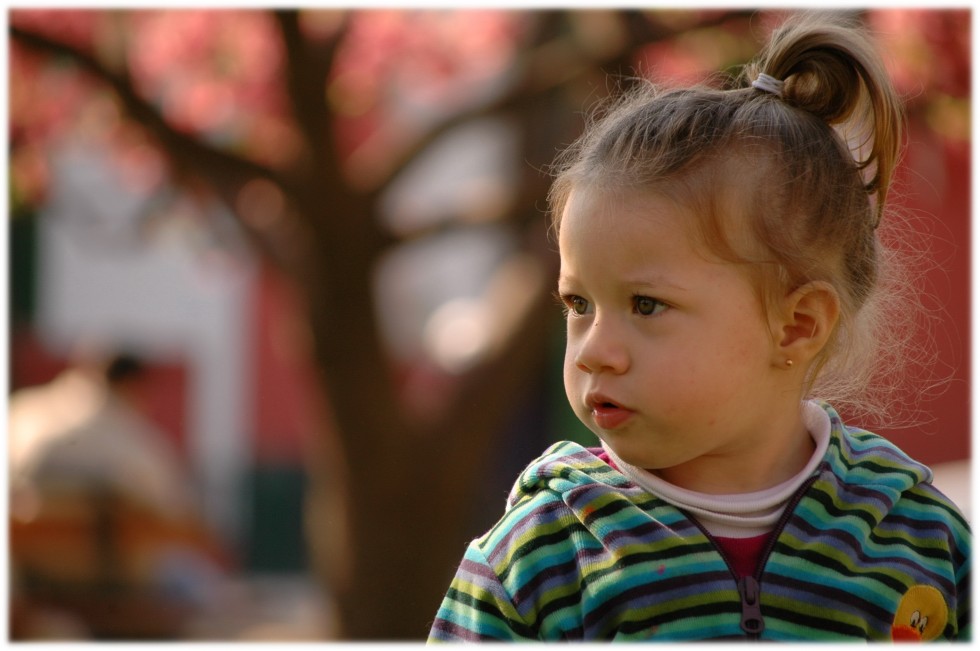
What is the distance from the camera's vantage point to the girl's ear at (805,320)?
169 cm

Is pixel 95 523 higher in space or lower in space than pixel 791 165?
lower

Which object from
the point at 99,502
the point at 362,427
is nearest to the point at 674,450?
the point at 362,427

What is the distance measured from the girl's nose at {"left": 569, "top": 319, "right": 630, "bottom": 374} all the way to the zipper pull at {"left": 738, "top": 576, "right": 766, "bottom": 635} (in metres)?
0.30

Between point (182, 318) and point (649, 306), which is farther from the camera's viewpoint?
point (182, 318)

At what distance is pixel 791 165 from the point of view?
1.67m

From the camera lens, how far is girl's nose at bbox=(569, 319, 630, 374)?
1.59m

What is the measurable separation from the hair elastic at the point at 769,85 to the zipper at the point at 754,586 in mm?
578

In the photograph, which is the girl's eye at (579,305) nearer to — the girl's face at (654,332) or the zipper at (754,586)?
the girl's face at (654,332)

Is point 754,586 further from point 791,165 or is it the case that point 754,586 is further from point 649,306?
point 791,165

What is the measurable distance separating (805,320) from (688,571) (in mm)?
378

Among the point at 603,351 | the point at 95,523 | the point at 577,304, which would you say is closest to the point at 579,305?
the point at 577,304

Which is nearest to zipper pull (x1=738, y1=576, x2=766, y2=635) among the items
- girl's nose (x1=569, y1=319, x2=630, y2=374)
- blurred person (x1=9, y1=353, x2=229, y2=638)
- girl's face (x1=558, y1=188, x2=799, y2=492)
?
A: girl's face (x1=558, y1=188, x2=799, y2=492)


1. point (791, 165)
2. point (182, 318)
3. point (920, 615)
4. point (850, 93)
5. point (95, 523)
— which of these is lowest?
point (95, 523)

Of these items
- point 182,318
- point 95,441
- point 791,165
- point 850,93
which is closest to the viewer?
point 791,165
